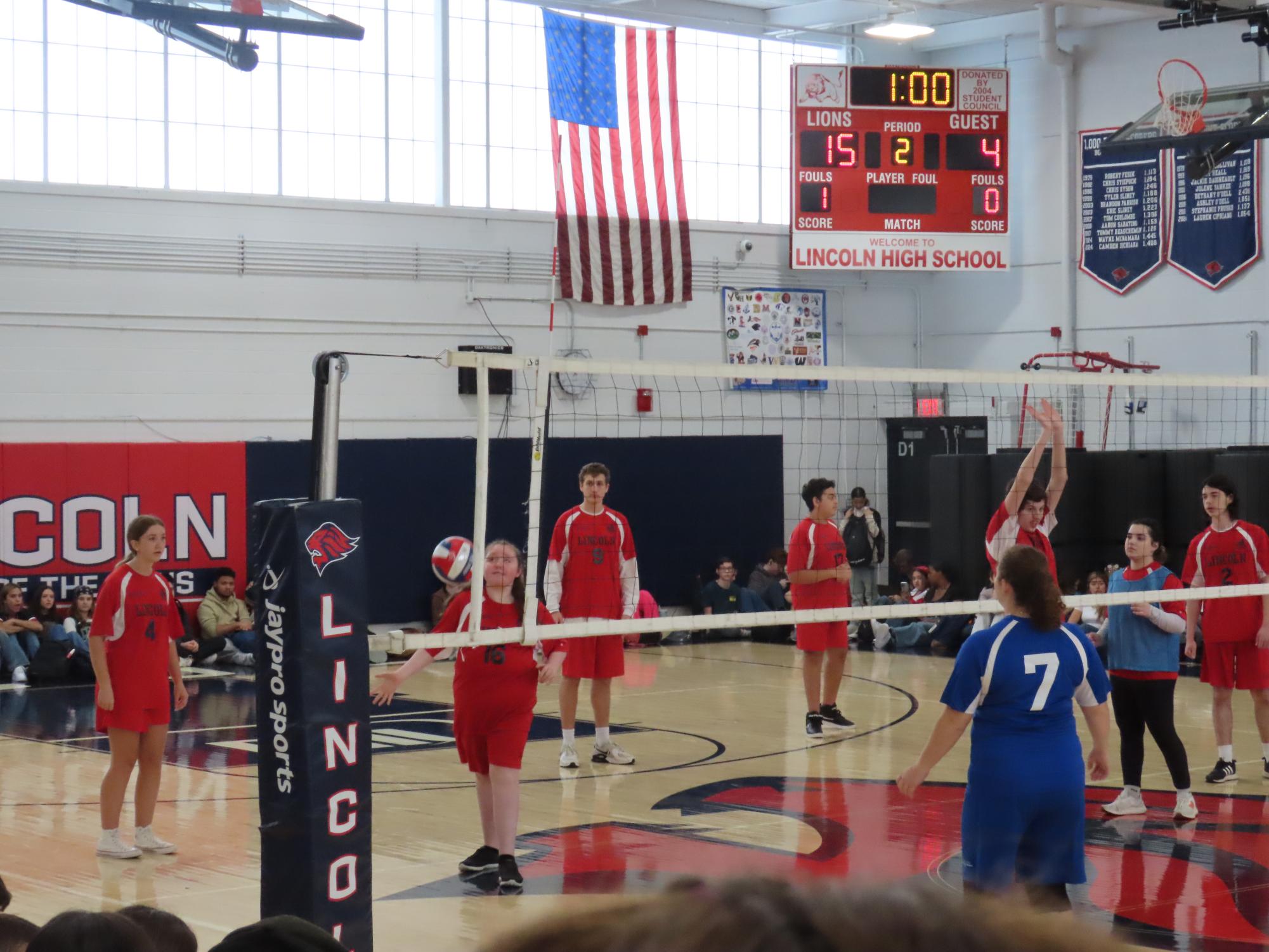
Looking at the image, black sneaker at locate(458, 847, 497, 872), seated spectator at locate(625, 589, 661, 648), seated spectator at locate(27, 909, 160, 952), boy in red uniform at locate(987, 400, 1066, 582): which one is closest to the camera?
seated spectator at locate(27, 909, 160, 952)

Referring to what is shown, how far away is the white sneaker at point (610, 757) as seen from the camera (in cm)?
940

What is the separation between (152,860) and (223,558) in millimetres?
8743

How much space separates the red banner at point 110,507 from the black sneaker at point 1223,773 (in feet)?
33.7

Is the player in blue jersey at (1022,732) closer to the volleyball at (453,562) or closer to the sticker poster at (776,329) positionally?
the volleyball at (453,562)

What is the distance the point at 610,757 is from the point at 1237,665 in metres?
3.77

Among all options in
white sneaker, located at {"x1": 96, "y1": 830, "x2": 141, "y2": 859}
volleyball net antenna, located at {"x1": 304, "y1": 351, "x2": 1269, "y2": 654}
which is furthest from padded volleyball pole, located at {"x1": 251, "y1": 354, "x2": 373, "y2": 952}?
volleyball net antenna, located at {"x1": 304, "y1": 351, "x2": 1269, "y2": 654}

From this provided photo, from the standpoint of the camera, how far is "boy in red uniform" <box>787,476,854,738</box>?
9.98 m

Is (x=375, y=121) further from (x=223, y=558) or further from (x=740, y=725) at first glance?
(x=740, y=725)

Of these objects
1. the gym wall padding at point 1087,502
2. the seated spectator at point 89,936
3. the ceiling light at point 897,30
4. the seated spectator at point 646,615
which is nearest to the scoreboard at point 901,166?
the ceiling light at point 897,30

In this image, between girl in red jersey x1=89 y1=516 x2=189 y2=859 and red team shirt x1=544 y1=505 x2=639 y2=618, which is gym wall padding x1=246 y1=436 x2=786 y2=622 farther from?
girl in red jersey x1=89 y1=516 x2=189 y2=859

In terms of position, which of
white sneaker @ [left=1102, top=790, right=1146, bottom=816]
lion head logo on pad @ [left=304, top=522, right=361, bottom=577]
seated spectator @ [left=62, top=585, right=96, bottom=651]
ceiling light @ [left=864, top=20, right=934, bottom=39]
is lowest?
white sneaker @ [left=1102, top=790, right=1146, bottom=816]

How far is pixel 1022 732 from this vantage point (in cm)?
484

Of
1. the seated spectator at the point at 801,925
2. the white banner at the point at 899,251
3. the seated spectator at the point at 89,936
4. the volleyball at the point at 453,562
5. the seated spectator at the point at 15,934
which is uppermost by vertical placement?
the white banner at the point at 899,251

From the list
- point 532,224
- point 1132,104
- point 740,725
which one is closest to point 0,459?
point 532,224
